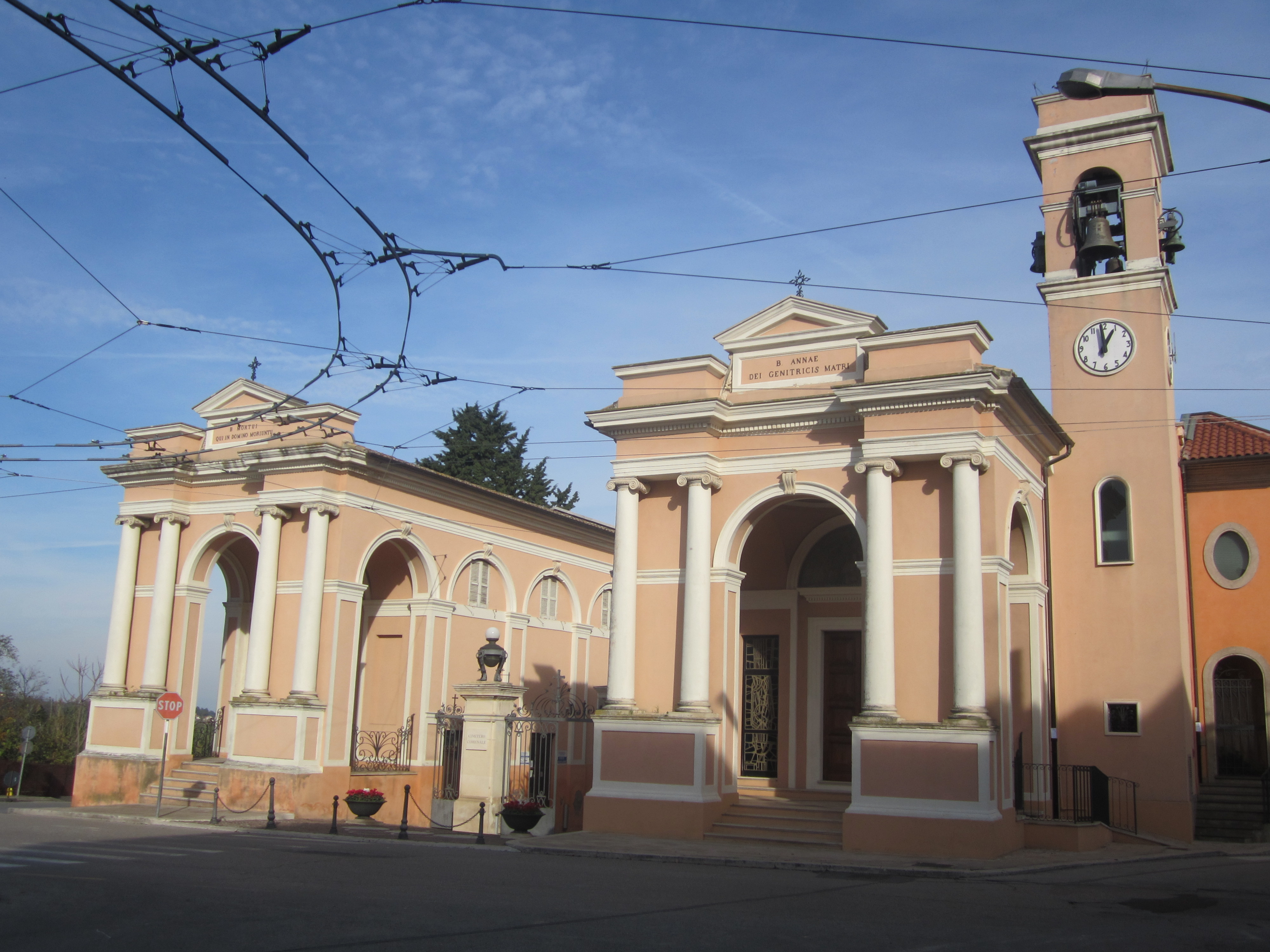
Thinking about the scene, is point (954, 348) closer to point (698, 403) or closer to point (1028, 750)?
point (698, 403)

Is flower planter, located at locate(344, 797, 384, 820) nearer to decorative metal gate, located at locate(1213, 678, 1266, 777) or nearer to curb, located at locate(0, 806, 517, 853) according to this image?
curb, located at locate(0, 806, 517, 853)

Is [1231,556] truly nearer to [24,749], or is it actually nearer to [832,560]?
[832,560]

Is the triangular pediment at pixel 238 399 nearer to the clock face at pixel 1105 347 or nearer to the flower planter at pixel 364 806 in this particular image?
the flower planter at pixel 364 806

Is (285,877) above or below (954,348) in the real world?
below

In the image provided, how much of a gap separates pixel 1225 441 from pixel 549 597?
1550 centimetres

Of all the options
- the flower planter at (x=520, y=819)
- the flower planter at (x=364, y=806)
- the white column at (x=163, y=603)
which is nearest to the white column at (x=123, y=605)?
the white column at (x=163, y=603)

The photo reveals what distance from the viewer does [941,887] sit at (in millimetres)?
11758

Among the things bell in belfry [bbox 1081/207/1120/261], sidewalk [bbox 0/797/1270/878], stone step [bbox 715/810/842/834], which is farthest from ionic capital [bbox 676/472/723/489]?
bell in belfry [bbox 1081/207/1120/261]

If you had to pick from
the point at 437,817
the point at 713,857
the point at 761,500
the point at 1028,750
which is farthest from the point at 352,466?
the point at 1028,750

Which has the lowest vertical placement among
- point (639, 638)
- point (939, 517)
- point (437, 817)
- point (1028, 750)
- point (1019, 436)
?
point (437, 817)

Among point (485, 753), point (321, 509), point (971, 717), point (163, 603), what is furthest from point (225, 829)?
point (971, 717)

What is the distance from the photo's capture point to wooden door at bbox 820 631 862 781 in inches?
744

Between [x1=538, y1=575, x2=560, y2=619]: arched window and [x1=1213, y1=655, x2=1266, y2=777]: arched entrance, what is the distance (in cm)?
1475

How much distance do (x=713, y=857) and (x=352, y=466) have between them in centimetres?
1125
